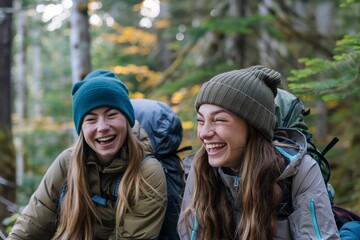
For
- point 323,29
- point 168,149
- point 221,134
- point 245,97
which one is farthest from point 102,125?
point 323,29

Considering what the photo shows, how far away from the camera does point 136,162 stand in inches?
143

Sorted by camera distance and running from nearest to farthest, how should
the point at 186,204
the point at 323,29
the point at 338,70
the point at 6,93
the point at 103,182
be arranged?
the point at 186,204
the point at 103,182
the point at 338,70
the point at 6,93
the point at 323,29

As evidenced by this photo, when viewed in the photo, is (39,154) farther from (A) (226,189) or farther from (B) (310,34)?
(A) (226,189)

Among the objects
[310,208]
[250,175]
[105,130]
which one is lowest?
[310,208]

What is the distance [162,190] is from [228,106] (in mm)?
1045

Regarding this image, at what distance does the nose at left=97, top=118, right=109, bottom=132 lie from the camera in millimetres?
3555

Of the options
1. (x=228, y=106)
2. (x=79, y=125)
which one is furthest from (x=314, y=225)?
(x=79, y=125)

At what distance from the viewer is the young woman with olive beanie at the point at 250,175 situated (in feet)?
9.33

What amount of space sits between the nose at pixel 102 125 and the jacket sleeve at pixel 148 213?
0.43m

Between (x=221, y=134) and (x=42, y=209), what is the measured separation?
1.72m

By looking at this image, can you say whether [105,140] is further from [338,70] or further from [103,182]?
[338,70]

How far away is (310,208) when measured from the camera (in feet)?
9.12

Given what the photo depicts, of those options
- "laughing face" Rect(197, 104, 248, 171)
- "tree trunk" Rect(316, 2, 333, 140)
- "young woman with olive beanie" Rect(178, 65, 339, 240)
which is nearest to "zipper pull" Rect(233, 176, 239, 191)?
"young woman with olive beanie" Rect(178, 65, 339, 240)

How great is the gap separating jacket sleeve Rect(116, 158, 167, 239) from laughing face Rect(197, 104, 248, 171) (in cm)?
72
